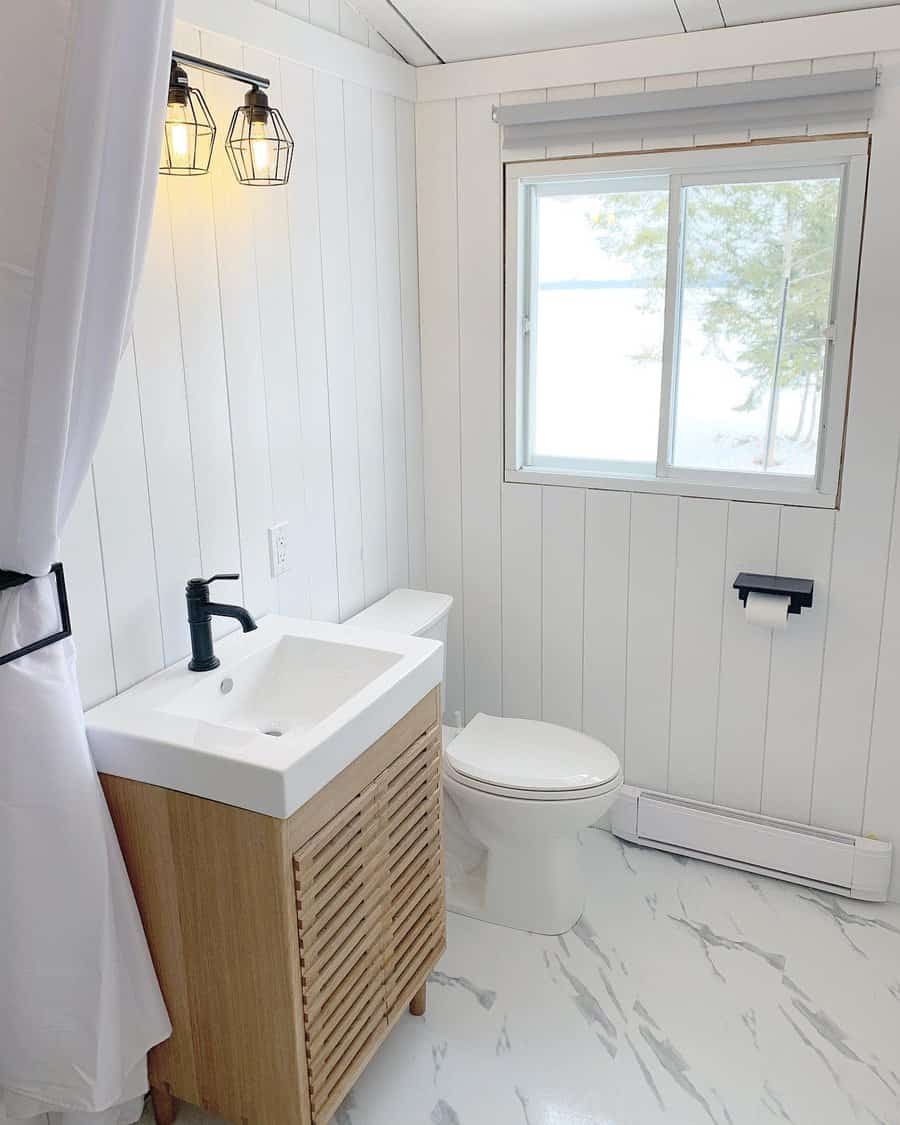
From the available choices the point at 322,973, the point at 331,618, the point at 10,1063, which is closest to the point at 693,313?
the point at 331,618

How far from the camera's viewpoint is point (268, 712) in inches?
80.7

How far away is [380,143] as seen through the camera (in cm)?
253

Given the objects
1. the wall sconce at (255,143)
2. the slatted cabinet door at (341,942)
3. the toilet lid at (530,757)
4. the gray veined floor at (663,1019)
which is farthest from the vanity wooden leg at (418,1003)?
the wall sconce at (255,143)

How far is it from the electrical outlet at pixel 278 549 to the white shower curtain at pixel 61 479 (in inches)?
23.1

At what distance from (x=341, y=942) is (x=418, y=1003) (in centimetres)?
51

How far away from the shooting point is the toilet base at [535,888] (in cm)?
243

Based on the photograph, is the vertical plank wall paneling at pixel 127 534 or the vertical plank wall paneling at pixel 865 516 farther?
the vertical plank wall paneling at pixel 865 516

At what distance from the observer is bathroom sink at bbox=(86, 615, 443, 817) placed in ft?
5.16

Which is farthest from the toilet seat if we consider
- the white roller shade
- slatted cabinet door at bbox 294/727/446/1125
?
the white roller shade

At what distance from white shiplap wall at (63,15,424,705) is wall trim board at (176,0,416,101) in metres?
0.03

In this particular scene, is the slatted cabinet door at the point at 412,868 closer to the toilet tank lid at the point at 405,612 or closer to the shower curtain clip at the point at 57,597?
the toilet tank lid at the point at 405,612

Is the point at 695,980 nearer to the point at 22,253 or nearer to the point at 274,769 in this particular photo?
the point at 274,769

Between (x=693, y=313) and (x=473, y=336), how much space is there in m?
0.63

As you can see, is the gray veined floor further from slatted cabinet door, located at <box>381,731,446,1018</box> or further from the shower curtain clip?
the shower curtain clip
